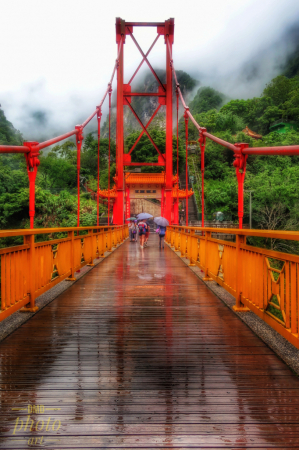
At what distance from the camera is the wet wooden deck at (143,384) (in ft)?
5.07

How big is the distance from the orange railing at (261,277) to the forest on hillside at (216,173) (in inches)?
840

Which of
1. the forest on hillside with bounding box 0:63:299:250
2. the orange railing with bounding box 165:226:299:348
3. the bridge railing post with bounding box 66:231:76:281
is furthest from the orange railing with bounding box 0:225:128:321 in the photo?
the forest on hillside with bounding box 0:63:299:250

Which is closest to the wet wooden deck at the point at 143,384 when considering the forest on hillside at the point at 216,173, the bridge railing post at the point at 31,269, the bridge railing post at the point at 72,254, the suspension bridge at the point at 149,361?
the suspension bridge at the point at 149,361

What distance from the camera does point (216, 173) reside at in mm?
41469

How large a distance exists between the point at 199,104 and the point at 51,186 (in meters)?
45.3

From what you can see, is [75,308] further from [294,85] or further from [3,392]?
[294,85]

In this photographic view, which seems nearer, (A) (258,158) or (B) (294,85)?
(A) (258,158)

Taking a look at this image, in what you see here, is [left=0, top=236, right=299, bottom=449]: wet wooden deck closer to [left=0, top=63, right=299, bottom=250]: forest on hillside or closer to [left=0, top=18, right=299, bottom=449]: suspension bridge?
[left=0, top=18, right=299, bottom=449]: suspension bridge

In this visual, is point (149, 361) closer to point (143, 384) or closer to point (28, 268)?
point (143, 384)

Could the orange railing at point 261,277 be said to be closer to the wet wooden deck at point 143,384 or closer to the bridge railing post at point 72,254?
the wet wooden deck at point 143,384

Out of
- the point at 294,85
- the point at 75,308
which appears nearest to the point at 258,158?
the point at 294,85

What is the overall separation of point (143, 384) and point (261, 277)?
4.49 feet

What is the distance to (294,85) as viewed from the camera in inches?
1938

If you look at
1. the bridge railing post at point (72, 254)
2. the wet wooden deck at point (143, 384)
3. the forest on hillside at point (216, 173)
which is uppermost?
the forest on hillside at point (216, 173)
